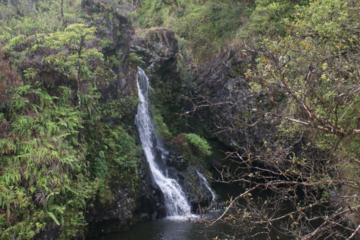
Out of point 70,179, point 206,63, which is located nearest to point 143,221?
point 70,179

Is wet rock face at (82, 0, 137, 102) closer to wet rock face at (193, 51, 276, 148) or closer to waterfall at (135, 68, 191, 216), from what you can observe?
waterfall at (135, 68, 191, 216)

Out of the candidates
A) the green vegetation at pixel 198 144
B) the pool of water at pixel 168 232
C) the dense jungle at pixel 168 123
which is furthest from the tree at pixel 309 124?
the green vegetation at pixel 198 144

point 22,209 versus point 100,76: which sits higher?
point 100,76

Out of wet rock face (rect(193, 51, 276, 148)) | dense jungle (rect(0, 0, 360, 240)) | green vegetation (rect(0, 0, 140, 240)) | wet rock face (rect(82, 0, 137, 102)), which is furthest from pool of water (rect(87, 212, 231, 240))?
wet rock face (rect(193, 51, 276, 148))

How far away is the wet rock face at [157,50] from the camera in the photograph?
16734 mm

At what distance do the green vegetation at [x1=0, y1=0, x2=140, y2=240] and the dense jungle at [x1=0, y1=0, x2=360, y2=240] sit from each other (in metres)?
0.04

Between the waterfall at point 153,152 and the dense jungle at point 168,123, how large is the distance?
0.23 ft

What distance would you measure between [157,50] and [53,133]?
10.7 m

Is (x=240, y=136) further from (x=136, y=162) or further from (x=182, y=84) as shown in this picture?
(x=136, y=162)

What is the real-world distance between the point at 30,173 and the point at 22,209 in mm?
913

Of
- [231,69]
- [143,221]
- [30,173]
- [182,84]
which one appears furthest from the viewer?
[182,84]

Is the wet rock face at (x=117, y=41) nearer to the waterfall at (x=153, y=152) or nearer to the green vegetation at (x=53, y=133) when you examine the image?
the green vegetation at (x=53, y=133)

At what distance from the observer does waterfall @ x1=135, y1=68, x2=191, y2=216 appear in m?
11.6

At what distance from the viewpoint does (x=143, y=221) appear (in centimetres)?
1073
